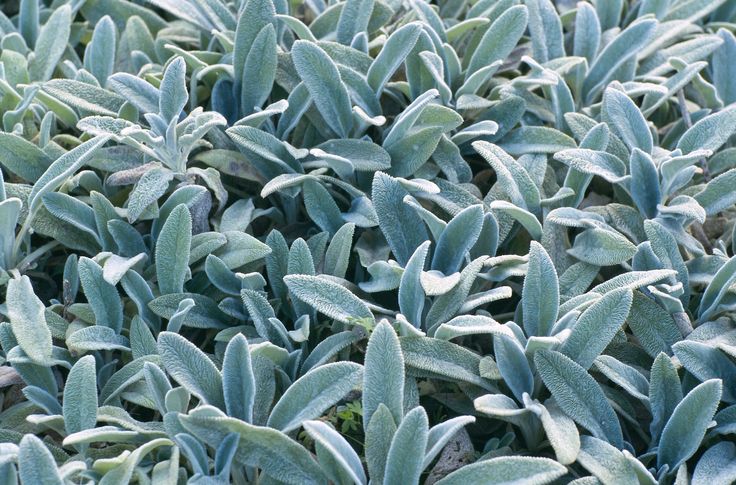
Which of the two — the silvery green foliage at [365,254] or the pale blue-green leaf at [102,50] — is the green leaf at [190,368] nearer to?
the silvery green foliage at [365,254]

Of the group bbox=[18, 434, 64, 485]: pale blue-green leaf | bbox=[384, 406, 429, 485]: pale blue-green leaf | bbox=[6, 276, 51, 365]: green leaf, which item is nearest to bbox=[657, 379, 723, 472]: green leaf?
bbox=[384, 406, 429, 485]: pale blue-green leaf

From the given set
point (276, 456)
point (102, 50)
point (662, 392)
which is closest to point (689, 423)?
point (662, 392)

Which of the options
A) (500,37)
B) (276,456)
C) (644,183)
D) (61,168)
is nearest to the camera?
(276,456)

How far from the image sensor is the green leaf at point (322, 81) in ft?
7.44

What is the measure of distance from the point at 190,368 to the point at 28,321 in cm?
42

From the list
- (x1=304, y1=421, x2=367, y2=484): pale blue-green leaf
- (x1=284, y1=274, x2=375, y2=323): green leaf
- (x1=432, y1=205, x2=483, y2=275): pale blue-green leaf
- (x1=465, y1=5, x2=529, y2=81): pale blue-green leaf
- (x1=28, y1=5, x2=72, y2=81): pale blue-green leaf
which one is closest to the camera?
(x1=304, y1=421, x2=367, y2=484): pale blue-green leaf

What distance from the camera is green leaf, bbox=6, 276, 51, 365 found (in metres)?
1.91

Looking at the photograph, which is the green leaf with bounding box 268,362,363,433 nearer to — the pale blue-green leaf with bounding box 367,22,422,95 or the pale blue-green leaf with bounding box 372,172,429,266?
the pale blue-green leaf with bounding box 372,172,429,266

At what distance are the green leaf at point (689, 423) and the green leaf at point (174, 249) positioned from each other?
1131 millimetres

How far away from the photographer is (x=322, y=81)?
2.30m

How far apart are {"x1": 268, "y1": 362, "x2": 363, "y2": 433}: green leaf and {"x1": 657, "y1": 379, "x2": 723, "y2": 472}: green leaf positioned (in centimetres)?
66

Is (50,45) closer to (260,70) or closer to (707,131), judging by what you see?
(260,70)

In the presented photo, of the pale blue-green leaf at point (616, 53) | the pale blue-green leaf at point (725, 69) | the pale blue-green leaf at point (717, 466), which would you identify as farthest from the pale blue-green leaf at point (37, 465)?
the pale blue-green leaf at point (725, 69)

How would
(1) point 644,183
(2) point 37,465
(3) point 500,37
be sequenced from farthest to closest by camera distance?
(3) point 500,37, (1) point 644,183, (2) point 37,465
